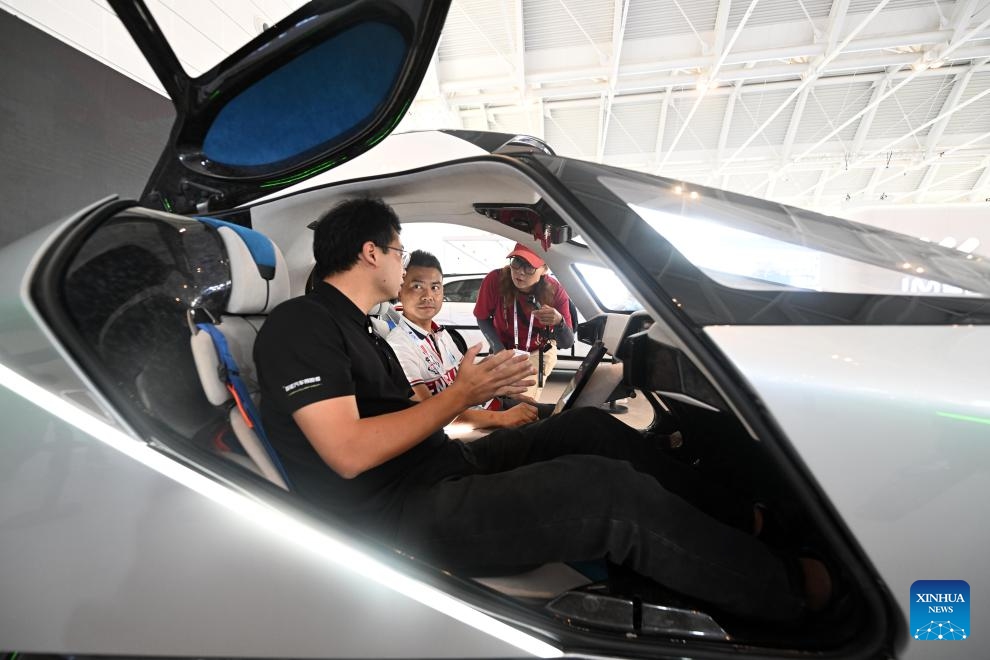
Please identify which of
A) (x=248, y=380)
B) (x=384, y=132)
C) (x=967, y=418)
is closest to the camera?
(x=967, y=418)

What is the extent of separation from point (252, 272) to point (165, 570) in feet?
2.42

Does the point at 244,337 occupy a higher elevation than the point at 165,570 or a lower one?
higher

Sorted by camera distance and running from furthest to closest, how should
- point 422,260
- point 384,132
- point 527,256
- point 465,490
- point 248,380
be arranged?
1. point 527,256
2. point 422,260
3. point 384,132
4. point 248,380
5. point 465,490

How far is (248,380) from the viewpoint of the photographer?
129cm

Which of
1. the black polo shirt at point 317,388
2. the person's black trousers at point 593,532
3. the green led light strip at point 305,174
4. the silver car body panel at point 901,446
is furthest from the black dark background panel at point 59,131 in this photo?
the silver car body panel at point 901,446

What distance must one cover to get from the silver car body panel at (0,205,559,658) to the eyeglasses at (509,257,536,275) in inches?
95.0

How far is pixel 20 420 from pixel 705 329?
46.3 inches

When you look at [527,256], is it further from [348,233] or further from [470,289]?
[470,289]

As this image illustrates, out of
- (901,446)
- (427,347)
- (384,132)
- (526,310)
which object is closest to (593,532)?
(901,446)

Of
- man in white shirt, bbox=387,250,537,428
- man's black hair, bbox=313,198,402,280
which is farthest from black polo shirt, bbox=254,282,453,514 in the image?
man in white shirt, bbox=387,250,537,428

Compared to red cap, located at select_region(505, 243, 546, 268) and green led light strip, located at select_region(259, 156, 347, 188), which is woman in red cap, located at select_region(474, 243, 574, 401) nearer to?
red cap, located at select_region(505, 243, 546, 268)

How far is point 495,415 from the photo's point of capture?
202 centimetres

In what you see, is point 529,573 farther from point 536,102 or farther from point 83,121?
point 536,102

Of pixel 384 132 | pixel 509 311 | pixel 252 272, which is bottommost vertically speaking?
pixel 252 272
